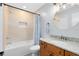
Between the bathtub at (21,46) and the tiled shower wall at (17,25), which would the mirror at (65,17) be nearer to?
the tiled shower wall at (17,25)

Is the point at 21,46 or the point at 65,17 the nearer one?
the point at 65,17

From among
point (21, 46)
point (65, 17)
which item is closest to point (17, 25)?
point (21, 46)

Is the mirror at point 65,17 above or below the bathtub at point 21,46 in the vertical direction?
above

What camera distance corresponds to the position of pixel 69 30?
134cm

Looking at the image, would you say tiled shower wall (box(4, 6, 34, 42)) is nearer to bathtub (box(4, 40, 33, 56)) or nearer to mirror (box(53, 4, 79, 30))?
bathtub (box(4, 40, 33, 56))

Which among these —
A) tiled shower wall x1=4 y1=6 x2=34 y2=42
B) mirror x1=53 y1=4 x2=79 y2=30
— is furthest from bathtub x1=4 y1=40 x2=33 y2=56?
mirror x1=53 y1=4 x2=79 y2=30

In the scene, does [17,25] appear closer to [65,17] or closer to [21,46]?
[21,46]

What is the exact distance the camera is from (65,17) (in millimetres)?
1415

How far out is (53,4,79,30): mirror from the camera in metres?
1.27

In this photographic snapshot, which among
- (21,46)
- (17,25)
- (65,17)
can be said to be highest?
(65,17)

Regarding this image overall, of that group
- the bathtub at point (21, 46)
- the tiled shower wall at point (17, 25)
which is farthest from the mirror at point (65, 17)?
the bathtub at point (21, 46)

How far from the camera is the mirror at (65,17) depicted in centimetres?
127

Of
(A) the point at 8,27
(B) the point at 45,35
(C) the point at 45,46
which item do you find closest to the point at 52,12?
(B) the point at 45,35

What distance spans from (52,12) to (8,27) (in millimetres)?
627
